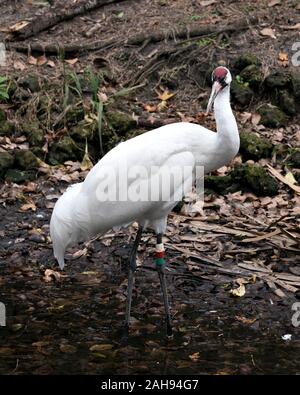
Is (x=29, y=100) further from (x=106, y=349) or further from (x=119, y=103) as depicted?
(x=106, y=349)

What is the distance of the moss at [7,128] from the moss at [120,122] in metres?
1.08

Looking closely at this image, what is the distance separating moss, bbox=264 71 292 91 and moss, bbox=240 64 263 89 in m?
0.10

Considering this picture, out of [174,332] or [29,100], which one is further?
[29,100]

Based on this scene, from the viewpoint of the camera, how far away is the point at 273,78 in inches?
406

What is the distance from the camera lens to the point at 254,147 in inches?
372

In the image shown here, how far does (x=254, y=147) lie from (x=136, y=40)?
2.55 m

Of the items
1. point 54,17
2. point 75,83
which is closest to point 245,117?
point 75,83

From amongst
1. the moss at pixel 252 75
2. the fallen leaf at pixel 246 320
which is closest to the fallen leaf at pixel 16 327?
the fallen leaf at pixel 246 320

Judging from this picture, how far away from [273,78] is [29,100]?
2862 millimetres

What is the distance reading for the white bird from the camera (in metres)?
6.73

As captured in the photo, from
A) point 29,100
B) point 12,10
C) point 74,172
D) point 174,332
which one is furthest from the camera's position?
point 12,10

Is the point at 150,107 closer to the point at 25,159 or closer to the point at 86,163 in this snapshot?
the point at 86,163

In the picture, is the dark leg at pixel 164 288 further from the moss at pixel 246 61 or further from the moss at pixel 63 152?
the moss at pixel 246 61
